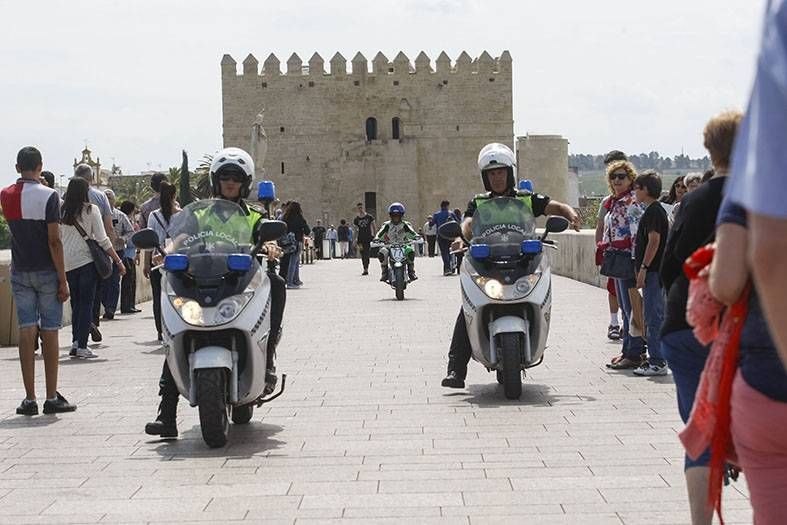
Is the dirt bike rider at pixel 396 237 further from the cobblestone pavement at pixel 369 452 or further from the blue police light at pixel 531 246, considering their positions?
the blue police light at pixel 531 246

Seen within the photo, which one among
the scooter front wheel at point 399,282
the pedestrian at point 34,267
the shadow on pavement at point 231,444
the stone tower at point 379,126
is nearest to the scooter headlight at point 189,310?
the shadow on pavement at point 231,444

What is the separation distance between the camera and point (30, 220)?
8148mm

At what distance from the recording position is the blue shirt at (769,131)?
205cm

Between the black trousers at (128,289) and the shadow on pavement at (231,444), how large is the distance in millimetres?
9593

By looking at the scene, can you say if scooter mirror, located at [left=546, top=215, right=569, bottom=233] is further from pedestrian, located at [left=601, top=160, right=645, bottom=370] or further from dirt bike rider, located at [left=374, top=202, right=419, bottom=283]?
dirt bike rider, located at [left=374, top=202, right=419, bottom=283]

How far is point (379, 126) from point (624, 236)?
209 feet

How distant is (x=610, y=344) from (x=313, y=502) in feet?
22.5

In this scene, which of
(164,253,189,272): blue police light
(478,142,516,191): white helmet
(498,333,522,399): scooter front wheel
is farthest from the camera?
(478,142,516,191): white helmet

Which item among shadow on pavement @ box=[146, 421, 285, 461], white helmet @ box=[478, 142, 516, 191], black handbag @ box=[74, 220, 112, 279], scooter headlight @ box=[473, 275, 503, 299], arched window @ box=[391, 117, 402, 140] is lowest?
shadow on pavement @ box=[146, 421, 285, 461]

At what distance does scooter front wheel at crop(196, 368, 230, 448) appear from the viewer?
6543mm

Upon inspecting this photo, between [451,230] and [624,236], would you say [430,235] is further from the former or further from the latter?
[451,230]

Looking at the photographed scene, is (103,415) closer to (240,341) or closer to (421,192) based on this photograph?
(240,341)

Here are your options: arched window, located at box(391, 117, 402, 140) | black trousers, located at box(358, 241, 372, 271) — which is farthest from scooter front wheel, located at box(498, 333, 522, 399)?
arched window, located at box(391, 117, 402, 140)

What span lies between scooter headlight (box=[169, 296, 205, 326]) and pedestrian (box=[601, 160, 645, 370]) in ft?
13.6
